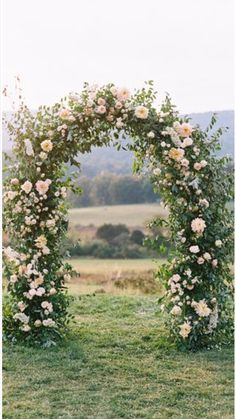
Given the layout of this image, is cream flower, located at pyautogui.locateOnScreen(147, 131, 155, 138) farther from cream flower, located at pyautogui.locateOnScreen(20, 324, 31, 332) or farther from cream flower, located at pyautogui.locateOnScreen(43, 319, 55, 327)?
cream flower, located at pyautogui.locateOnScreen(20, 324, 31, 332)

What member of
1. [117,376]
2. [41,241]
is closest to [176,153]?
[41,241]

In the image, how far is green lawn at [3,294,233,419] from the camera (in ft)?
14.2

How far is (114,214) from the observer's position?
18.6m

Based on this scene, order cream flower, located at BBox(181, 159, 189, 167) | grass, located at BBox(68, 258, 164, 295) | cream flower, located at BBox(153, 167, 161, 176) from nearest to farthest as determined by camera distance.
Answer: cream flower, located at BBox(181, 159, 189, 167), cream flower, located at BBox(153, 167, 161, 176), grass, located at BBox(68, 258, 164, 295)

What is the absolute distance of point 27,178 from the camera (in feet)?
19.4

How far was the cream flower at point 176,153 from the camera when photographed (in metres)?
5.69

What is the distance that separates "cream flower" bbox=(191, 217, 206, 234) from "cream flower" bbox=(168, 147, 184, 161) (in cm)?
54

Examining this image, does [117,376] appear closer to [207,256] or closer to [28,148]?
[207,256]

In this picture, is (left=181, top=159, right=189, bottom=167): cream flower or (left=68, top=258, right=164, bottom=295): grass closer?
(left=181, top=159, right=189, bottom=167): cream flower

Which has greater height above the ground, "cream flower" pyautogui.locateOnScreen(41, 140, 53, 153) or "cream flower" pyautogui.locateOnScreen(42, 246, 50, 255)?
"cream flower" pyautogui.locateOnScreen(41, 140, 53, 153)

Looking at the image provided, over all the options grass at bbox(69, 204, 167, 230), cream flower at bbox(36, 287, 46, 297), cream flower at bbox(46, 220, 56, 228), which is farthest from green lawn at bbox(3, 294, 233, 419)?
grass at bbox(69, 204, 167, 230)

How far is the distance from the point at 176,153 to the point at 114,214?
12895 mm

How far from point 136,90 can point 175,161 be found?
2.42 ft

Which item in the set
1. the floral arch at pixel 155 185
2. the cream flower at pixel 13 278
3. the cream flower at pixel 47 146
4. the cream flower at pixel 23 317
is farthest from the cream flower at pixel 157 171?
the cream flower at pixel 23 317
